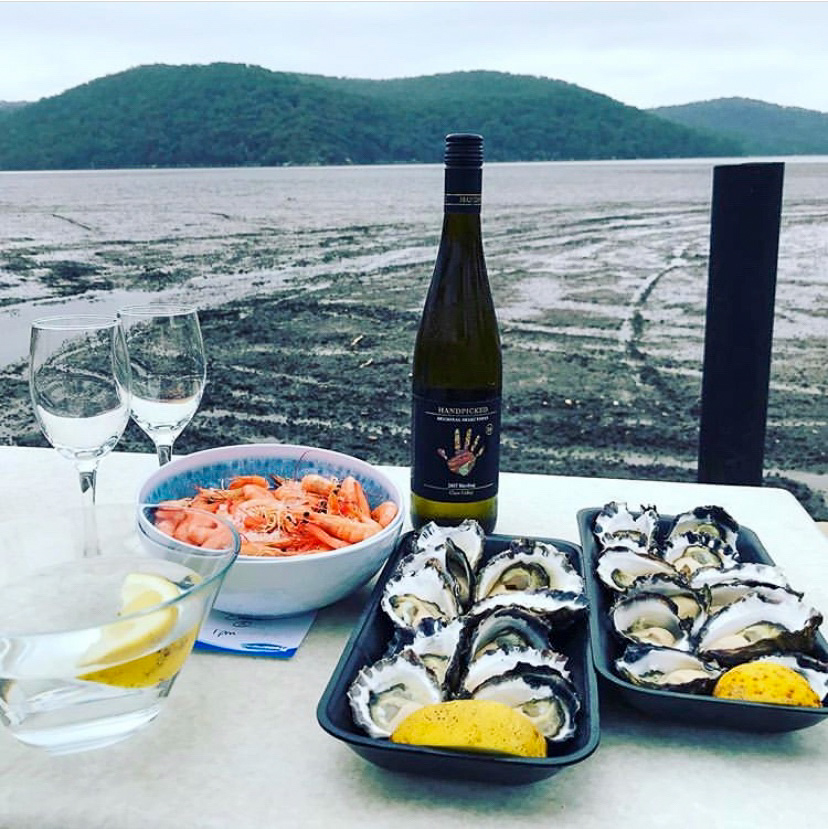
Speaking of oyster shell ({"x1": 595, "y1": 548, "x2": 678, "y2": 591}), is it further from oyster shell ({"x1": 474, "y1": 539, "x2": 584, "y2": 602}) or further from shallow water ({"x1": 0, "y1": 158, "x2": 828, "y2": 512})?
shallow water ({"x1": 0, "y1": 158, "x2": 828, "y2": 512})

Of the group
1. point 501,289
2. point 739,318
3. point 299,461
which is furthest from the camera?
point 501,289

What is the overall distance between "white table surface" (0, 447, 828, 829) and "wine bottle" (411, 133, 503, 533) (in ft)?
1.08

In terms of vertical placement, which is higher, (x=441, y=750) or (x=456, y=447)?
(x=456, y=447)

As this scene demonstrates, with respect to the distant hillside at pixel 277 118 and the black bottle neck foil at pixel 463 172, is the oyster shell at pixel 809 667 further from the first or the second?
the distant hillside at pixel 277 118

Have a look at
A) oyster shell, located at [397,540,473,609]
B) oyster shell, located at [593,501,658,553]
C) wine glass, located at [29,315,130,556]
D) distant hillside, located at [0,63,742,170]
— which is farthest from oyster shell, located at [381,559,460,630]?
distant hillside, located at [0,63,742,170]

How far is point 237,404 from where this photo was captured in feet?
20.6

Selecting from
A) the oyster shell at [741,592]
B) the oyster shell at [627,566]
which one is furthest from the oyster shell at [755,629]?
the oyster shell at [627,566]

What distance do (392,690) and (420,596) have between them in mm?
170

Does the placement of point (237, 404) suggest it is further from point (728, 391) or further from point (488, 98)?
point (488, 98)

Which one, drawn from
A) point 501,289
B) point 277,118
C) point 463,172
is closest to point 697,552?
point 463,172

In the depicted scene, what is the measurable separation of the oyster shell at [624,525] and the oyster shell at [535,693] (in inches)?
13.0

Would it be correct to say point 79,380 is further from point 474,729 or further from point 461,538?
point 474,729

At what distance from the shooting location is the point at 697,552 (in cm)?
109

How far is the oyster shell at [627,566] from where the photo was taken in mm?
1025
